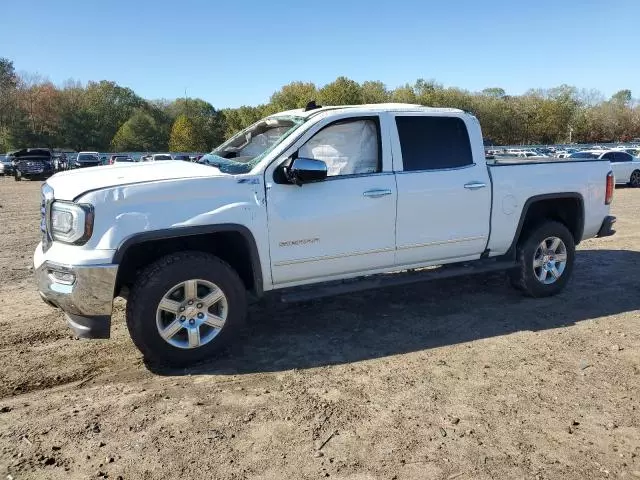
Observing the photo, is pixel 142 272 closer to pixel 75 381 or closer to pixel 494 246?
pixel 75 381

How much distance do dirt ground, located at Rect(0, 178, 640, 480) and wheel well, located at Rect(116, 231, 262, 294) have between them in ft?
2.10

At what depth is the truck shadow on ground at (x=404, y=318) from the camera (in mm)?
4512

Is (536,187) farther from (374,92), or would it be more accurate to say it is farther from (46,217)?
(374,92)

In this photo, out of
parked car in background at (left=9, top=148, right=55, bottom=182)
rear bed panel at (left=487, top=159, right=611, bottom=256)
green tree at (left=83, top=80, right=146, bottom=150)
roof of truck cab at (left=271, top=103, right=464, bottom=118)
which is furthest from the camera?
green tree at (left=83, top=80, right=146, bottom=150)

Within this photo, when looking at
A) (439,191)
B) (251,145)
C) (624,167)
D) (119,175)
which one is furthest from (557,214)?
(624,167)

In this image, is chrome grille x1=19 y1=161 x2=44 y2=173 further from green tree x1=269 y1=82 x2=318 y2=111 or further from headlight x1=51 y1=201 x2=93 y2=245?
green tree x1=269 y1=82 x2=318 y2=111

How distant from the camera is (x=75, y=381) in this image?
4043mm

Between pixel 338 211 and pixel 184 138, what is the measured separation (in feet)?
224

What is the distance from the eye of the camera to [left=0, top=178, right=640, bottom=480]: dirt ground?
299 centimetres

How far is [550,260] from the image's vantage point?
239 inches

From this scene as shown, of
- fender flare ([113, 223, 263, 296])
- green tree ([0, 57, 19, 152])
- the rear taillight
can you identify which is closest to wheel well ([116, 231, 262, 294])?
fender flare ([113, 223, 263, 296])

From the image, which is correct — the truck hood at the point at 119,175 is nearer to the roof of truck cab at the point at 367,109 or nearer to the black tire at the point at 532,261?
the roof of truck cab at the point at 367,109

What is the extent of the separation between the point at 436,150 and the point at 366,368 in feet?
7.47

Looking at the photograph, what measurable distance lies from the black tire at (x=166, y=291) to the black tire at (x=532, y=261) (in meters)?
3.17
